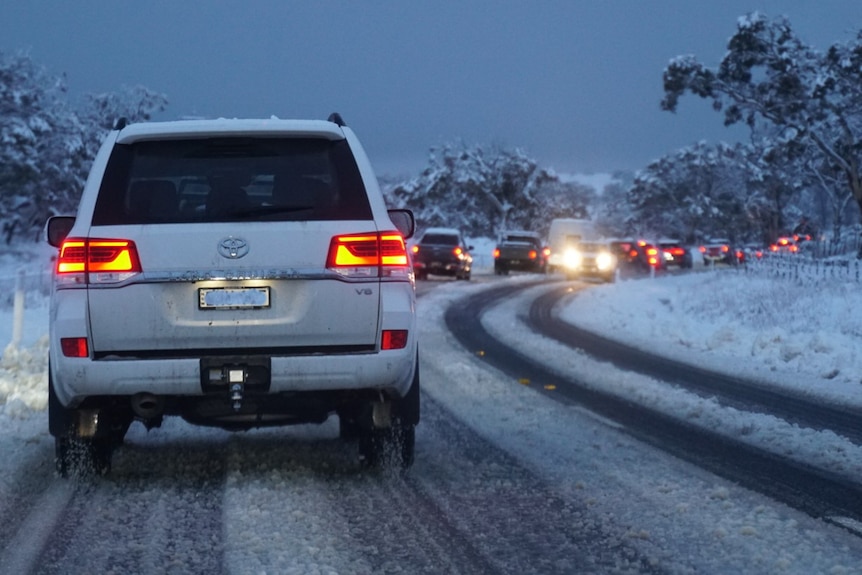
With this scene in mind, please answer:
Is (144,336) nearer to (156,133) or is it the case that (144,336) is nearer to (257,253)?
(257,253)

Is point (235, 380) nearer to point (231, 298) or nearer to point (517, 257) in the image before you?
point (231, 298)

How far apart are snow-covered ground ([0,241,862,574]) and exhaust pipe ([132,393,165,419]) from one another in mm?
1167

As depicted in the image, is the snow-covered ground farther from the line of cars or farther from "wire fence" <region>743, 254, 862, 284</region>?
the line of cars

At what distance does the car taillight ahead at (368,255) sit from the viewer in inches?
224

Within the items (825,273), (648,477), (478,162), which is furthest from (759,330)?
(478,162)

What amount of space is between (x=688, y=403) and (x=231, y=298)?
18.0 feet

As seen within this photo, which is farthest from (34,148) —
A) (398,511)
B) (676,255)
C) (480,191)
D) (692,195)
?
(692,195)

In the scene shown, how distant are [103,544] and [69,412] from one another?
3.56ft

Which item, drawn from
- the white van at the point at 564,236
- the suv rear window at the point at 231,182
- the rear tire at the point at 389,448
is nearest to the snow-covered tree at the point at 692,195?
the white van at the point at 564,236

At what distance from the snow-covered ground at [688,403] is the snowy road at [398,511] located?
0.08 feet

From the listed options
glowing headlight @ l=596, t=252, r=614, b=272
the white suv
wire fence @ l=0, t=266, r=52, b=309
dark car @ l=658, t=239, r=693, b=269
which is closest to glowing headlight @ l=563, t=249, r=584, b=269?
glowing headlight @ l=596, t=252, r=614, b=272

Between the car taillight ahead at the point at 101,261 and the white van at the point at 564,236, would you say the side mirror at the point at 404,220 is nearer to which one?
the car taillight ahead at the point at 101,261

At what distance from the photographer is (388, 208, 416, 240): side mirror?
642cm

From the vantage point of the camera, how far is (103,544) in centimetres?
502
